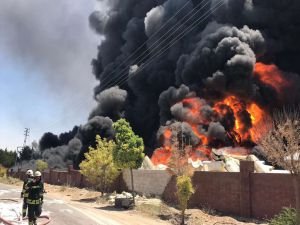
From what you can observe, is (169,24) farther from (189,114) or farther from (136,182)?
(136,182)

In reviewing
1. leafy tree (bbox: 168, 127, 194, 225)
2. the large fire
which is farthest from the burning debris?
leafy tree (bbox: 168, 127, 194, 225)

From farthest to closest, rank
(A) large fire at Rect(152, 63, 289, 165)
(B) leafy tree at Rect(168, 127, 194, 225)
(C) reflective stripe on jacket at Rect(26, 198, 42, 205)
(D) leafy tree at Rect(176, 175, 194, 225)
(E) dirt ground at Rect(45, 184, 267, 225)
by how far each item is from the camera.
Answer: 1. (A) large fire at Rect(152, 63, 289, 165)
2. (B) leafy tree at Rect(168, 127, 194, 225)
3. (D) leafy tree at Rect(176, 175, 194, 225)
4. (E) dirt ground at Rect(45, 184, 267, 225)
5. (C) reflective stripe on jacket at Rect(26, 198, 42, 205)

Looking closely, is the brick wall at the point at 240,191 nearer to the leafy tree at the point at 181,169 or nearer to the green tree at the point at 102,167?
the leafy tree at the point at 181,169

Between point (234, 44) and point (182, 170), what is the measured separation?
134 ft

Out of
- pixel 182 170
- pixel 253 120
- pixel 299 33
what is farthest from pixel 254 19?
pixel 182 170

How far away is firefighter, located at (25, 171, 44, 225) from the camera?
14.5 metres

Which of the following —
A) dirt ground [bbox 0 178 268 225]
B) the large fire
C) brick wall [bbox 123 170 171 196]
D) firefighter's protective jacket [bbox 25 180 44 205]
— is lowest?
dirt ground [bbox 0 178 268 225]

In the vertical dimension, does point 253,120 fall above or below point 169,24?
below

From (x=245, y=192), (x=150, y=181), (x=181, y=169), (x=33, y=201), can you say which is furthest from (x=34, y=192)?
(x=150, y=181)

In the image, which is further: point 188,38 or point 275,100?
point 188,38

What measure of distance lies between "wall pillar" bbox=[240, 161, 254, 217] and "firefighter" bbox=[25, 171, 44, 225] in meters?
12.2

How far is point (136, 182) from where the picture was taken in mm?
35219

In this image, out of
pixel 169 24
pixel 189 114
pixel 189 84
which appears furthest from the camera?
pixel 169 24

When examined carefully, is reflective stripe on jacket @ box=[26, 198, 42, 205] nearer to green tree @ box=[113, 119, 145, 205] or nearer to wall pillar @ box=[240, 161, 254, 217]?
wall pillar @ box=[240, 161, 254, 217]
